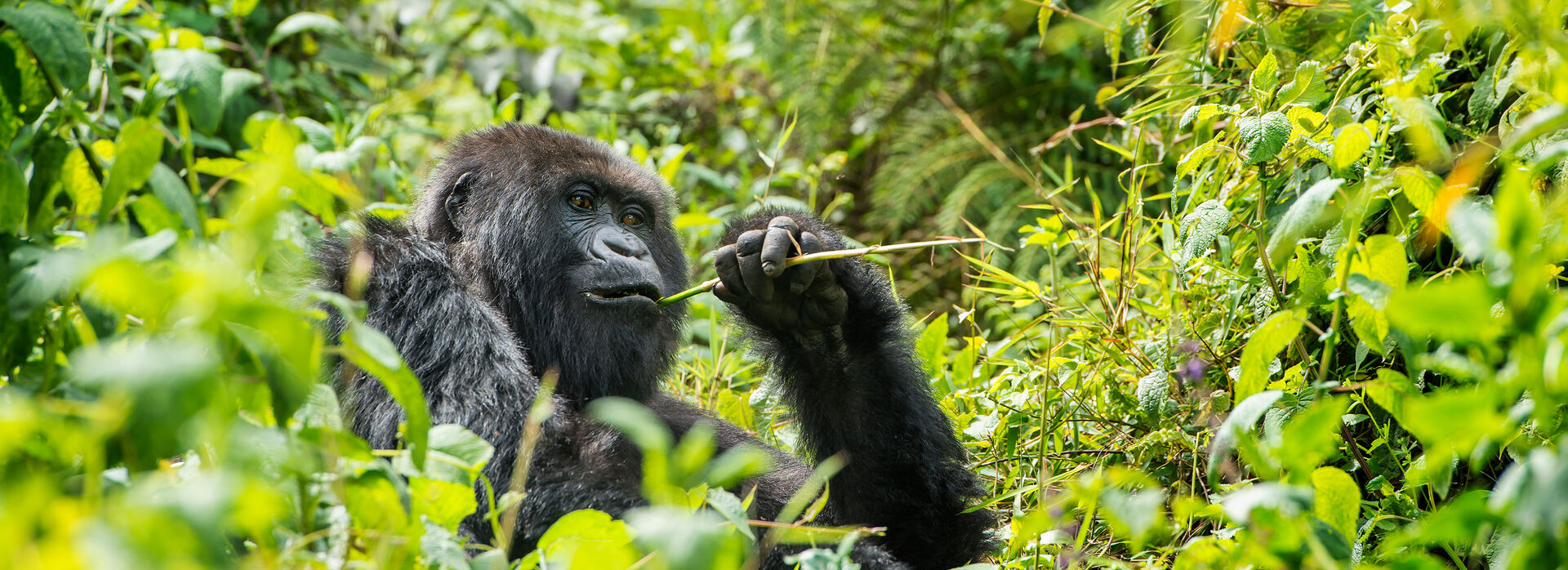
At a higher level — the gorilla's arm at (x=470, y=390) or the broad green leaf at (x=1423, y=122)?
the broad green leaf at (x=1423, y=122)

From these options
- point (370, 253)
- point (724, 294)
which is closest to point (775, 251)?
point (724, 294)

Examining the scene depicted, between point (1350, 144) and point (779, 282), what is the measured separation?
A: 124 centimetres

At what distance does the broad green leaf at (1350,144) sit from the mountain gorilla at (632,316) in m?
1.11

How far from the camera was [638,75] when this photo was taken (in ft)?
18.5

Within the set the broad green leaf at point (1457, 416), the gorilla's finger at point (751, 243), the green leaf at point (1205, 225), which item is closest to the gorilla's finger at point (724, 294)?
the gorilla's finger at point (751, 243)

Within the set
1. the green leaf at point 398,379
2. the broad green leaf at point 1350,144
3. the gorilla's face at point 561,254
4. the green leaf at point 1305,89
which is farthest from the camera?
the gorilla's face at point 561,254

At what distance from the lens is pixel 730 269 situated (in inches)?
96.2

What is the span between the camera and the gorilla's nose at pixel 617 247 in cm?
261

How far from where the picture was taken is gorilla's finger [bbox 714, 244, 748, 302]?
7.97ft

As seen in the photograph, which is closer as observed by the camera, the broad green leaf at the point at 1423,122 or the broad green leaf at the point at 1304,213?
the broad green leaf at the point at 1304,213

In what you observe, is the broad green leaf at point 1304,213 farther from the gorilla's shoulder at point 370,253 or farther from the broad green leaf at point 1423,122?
the gorilla's shoulder at point 370,253

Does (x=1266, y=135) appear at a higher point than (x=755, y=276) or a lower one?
higher

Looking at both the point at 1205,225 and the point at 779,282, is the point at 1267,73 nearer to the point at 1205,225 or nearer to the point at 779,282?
the point at 1205,225

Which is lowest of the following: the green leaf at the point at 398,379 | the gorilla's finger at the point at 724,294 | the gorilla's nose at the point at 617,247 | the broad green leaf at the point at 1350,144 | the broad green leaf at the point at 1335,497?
the gorilla's finger at the point at 724,294
